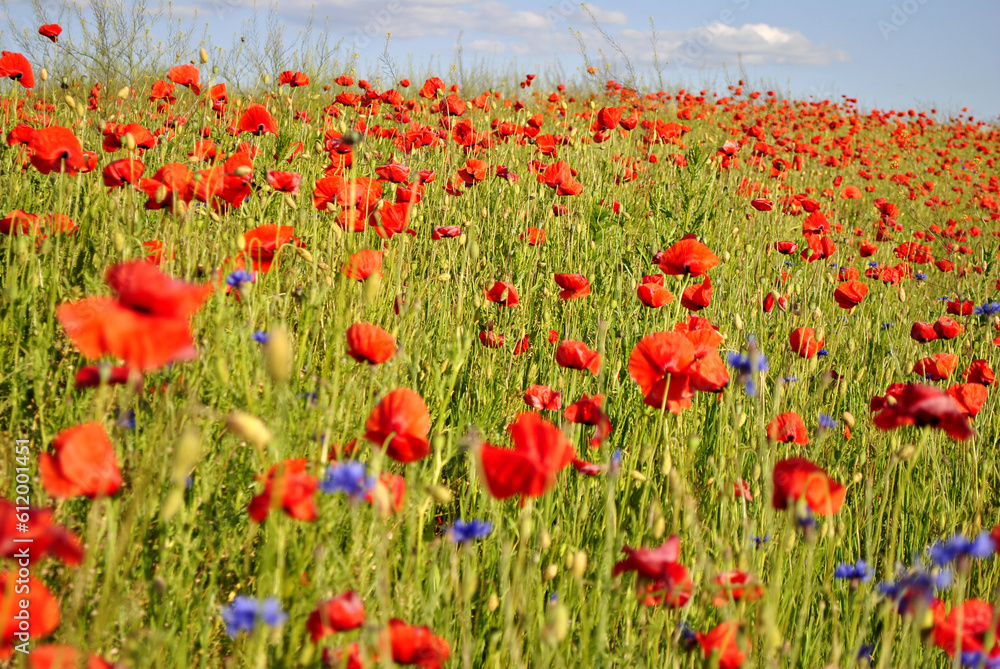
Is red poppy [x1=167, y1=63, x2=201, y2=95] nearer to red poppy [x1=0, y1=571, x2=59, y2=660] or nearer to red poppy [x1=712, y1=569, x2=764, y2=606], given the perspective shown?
red poppy [x1=0, y1=571, x2=59, y2=660]

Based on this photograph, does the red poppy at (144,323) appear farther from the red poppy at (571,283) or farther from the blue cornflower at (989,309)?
the blue cornflower at (989,309)

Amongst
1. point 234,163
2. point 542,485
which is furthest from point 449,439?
point 234,163

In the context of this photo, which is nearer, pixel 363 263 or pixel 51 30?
pixel 363 263

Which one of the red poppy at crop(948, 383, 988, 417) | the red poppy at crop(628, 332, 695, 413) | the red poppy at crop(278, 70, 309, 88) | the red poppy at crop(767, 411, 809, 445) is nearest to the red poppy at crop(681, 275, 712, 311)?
the red poppy at crop(767, 411, 809, 445)

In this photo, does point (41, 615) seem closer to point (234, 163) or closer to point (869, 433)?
point (234, 163)

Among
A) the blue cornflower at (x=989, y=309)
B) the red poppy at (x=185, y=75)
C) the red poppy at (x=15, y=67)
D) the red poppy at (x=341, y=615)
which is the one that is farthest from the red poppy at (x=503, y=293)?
the red poppy at (x=15, y=67)

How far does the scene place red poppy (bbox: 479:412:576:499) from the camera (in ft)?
3.07

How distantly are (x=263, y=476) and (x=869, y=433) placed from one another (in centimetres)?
197

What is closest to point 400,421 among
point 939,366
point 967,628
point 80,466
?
point 80,466

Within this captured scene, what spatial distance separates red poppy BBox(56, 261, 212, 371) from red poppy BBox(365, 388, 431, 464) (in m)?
0.36

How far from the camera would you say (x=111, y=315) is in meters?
0.79

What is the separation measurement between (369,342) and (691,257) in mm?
1152

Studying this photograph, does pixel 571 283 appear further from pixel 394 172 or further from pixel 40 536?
pixel 40 536

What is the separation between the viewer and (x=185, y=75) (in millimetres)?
3082
